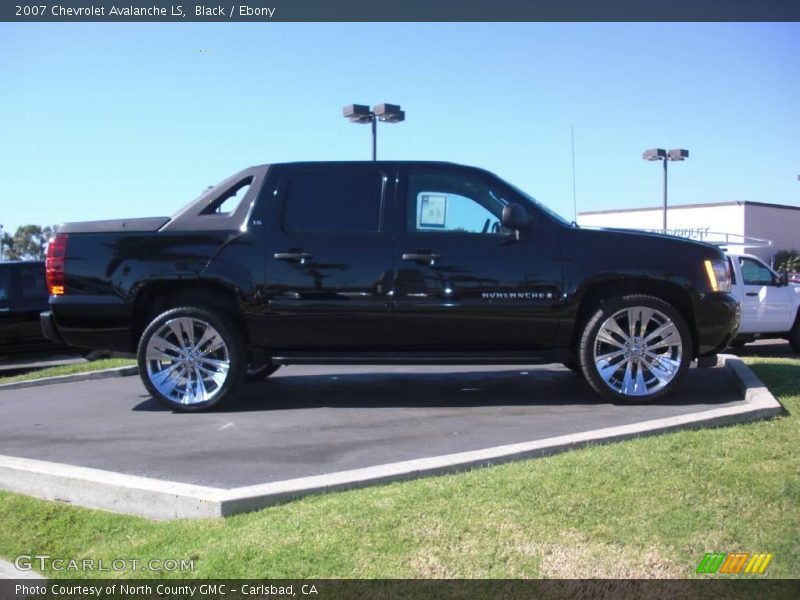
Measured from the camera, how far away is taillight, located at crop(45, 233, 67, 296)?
6730 millimetres

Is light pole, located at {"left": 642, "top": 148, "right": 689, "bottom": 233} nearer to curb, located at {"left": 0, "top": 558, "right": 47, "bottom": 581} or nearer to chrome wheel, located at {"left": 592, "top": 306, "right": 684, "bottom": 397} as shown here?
chrome wheel, located at {"left": 592, "top": 306, "right": 684, "bottom": 397}

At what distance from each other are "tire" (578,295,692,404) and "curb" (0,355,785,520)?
43.5 inches

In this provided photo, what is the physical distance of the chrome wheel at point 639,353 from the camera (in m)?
6.50

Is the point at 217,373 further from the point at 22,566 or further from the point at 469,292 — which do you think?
the point at 22,566

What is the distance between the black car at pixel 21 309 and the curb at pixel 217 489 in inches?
286

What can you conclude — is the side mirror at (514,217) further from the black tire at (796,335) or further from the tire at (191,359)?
the black tire at (796,335)

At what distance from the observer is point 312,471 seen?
475 cm

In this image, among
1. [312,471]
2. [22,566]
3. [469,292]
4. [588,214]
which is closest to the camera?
[22,566]

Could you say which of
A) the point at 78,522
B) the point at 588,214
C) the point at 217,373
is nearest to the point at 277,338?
the point at 217,373

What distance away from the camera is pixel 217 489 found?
4246mm

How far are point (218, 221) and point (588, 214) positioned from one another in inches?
1431

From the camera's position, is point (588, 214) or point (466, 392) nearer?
point (466, 392)

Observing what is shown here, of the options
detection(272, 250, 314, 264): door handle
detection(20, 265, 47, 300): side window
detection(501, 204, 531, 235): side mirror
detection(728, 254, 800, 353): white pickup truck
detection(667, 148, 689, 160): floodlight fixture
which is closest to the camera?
detection(501, 204, 531, 235): side mirror

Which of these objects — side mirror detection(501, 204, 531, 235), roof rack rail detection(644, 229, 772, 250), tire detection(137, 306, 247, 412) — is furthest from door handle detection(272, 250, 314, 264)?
roof rack rail detection(644, 229, 772, 250)
